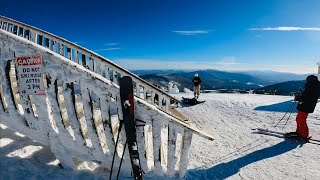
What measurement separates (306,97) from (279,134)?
5.64 feet

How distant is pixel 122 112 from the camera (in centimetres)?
461

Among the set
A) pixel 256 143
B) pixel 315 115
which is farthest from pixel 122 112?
pixel 315 115

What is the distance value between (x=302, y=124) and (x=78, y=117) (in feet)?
21.5

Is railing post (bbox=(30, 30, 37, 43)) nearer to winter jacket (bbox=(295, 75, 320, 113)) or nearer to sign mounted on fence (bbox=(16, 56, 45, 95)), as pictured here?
sign mounted on fence (bbox=(16, 56, 45, 95))

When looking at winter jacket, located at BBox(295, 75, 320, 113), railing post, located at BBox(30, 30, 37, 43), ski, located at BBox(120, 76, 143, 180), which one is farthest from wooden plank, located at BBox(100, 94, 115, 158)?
winter jacket, located at BBox(295, 75, 320, 113)

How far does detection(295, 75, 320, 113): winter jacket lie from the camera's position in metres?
7.64

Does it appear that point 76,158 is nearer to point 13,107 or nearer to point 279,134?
point 13,107

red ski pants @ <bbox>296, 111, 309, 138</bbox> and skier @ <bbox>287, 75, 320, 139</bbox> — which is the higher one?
skier @ <bbox>287, 75, 320, 139</bbox>

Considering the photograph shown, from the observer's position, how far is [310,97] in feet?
25.2

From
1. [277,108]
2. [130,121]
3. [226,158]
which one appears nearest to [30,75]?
[130,121]

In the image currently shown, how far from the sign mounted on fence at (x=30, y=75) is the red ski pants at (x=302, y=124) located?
23.2ft

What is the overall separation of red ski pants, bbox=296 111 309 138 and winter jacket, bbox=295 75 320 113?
19cm

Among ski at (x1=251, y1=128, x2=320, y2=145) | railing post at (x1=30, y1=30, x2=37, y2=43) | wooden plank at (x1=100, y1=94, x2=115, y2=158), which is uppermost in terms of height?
railing post at (x1=30, y1=30, x2=37, y2=43)

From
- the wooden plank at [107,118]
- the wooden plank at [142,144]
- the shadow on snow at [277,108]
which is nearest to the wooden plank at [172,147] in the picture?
the wooden plank at [142,144]
